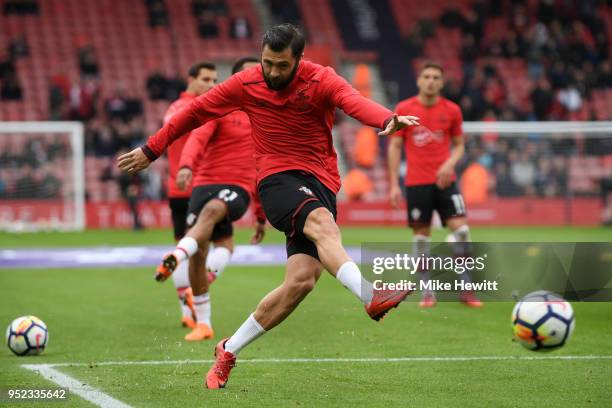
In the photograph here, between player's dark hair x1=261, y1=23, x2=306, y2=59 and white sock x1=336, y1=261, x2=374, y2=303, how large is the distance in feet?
4.44

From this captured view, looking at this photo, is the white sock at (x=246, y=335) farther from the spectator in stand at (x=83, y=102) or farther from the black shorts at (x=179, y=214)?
the spectator in stand at (x=83, y=102)

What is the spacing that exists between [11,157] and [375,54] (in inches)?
536

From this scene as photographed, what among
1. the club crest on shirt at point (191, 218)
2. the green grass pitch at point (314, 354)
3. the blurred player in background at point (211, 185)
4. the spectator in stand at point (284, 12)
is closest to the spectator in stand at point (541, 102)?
the spectator in stand at point (284, 12)

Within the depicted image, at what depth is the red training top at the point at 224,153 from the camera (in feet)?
30.6

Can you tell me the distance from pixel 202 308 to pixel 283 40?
3601mm

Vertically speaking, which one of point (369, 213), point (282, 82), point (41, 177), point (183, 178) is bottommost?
point (369, 213)

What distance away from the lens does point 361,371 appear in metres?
7.26

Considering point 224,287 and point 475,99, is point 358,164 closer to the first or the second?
point 475,99

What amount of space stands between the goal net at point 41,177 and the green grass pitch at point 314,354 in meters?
13.3

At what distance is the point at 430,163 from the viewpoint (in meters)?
11.6

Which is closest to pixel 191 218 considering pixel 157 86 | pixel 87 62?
pixel 157 86

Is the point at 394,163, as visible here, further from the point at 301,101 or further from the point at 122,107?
the point at 122,107

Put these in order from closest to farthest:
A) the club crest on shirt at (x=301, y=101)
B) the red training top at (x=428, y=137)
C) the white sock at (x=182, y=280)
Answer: the club crest on shirt at (x=301, y=101) → the white sock at (x=182, y=280) → the red training top at (x=428, y=137)

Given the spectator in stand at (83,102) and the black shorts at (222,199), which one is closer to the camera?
the black shorts at (222,199)
